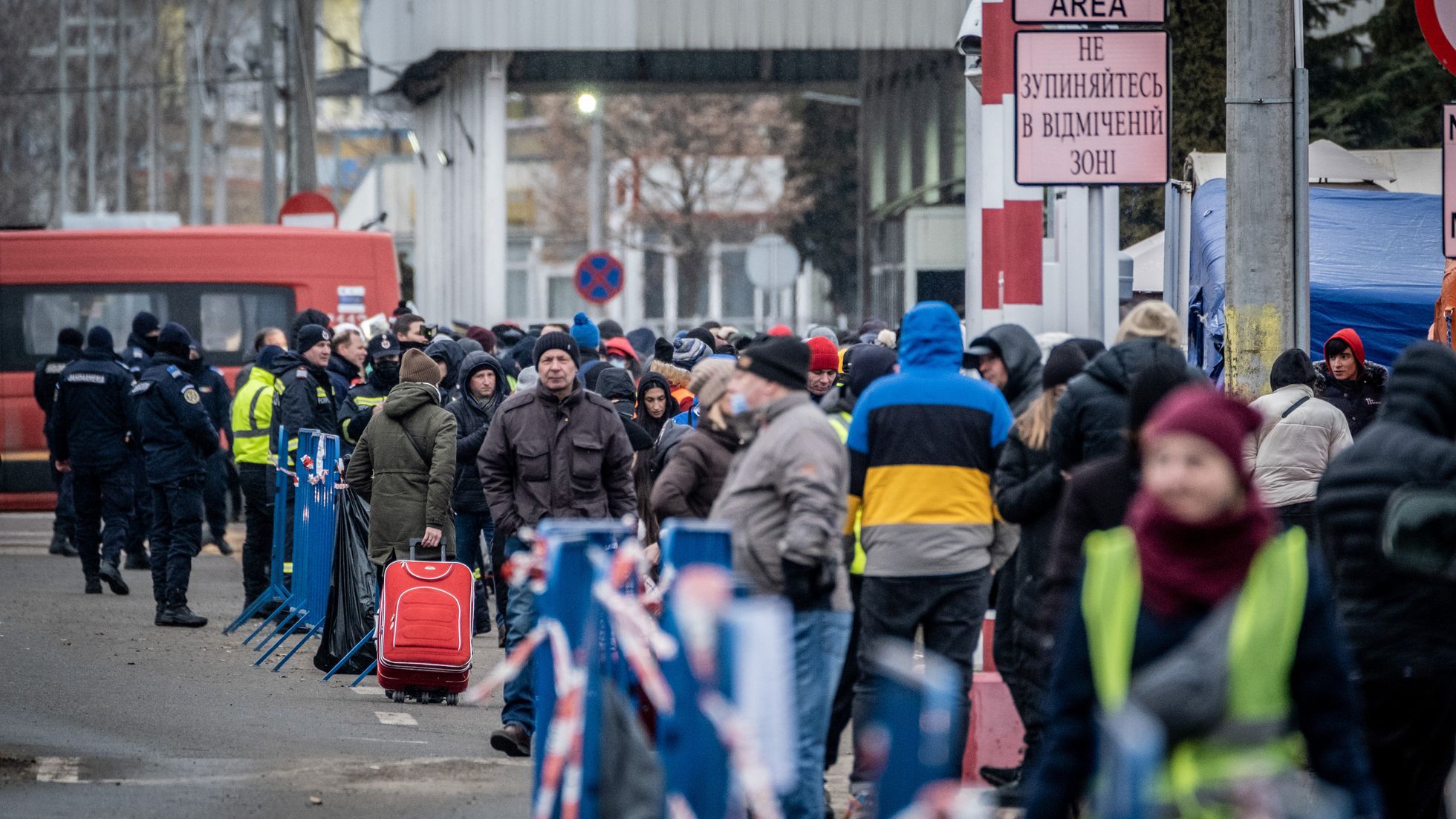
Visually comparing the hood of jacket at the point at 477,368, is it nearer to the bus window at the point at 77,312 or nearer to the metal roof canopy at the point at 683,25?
the bus window at the point at 77,312

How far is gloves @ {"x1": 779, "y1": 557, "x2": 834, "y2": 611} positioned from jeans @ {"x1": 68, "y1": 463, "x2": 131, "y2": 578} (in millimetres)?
9212

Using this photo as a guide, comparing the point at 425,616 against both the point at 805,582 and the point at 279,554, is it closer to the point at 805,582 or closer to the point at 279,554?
the point at 279,554

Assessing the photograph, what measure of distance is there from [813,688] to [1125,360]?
4.87ft

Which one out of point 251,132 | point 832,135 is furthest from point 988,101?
point 251,132

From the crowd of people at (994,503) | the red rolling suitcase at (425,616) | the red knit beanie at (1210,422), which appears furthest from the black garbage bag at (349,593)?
the red knit beanie at (1210,422)

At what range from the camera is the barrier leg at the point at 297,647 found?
11.3 m

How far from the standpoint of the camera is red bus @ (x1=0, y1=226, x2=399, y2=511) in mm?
20203

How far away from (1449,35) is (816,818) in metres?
4.80

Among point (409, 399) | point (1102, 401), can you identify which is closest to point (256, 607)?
point (409, 399)

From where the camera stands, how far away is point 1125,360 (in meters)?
6.86

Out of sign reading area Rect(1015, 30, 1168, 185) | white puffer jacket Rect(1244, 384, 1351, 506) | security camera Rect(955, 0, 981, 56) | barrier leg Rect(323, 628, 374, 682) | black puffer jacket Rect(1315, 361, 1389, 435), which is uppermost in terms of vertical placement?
security camera Rect(955, 0, 981, 56)

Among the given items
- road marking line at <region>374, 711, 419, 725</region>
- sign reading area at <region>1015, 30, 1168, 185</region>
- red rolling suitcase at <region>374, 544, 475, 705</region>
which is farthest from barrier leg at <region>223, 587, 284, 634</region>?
sign reading area at <region>1015, 30, 1168, 185</region>

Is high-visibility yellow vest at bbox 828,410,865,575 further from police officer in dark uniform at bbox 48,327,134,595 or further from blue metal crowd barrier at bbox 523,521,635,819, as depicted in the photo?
police officer in dark uniform at bbox 48,327,134,595

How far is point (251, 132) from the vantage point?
316ft
